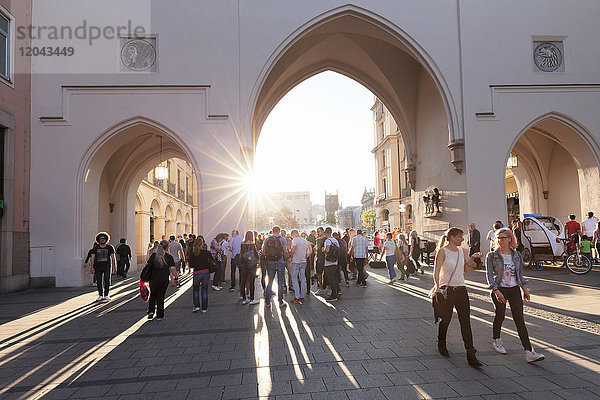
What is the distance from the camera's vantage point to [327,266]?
967cm

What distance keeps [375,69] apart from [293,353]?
53.0 feet

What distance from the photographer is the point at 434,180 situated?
17.7 metres

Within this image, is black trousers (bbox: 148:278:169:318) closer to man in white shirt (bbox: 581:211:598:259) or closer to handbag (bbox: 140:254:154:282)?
handbag (bbox: 140:254:154:282)

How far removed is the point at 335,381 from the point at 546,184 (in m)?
20.2

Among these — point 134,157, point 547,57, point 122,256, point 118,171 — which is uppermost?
point 547,57

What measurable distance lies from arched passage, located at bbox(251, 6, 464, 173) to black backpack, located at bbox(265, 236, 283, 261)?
6792mm

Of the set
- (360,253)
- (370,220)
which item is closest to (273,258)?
(360,253)

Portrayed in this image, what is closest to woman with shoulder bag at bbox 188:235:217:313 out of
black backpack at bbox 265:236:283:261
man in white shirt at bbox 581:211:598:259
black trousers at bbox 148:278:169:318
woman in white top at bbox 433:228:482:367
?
black trousers at bbox 148:278:169:318

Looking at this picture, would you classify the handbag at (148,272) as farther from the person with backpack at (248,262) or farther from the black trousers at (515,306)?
the black trousers at (515,306)

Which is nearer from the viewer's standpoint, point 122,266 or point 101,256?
point 101,256

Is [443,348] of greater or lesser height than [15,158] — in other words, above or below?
Answer: below

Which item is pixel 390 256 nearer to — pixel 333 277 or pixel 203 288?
pixel 333 277

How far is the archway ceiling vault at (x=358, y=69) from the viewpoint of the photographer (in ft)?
58.4

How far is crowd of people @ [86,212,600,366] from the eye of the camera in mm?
5000
